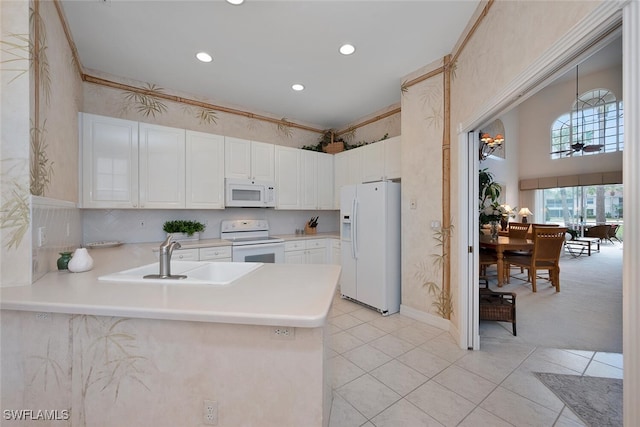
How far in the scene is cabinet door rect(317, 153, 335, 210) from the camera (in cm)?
441

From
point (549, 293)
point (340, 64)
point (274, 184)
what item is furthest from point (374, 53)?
point (549, 293)

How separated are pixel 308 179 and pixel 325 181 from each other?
353mm

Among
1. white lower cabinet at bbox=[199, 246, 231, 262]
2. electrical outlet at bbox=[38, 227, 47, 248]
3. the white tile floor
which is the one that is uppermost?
electrical outlet at bbox=[38, 227, 47, 248]

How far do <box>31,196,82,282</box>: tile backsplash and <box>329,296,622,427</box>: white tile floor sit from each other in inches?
78.4

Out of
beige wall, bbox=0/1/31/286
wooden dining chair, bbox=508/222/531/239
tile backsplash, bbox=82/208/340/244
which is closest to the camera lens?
beige wall, bbox=0/1/31/286

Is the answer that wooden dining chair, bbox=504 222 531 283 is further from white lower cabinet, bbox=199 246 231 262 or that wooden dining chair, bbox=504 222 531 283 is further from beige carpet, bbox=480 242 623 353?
white lower cabinet, bbox=199 246 231 262

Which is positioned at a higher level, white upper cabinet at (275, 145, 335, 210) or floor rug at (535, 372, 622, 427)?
white upper cabinet at (275, 145, 335, 210)

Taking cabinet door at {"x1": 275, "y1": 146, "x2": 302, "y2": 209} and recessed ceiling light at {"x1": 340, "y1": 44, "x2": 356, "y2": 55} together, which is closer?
recessed ceiling light at {"x1": 340, "y1": 44, "x2": 356, "y2": 55}

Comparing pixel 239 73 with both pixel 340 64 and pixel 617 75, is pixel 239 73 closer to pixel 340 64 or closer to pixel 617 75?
pixel 340 64

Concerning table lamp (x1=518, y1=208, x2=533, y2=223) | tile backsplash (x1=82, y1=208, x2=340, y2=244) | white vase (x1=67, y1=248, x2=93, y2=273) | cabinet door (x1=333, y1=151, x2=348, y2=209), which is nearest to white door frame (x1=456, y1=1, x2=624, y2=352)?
cabinet door (x1=333, y1=151, x2=348, y2=209)

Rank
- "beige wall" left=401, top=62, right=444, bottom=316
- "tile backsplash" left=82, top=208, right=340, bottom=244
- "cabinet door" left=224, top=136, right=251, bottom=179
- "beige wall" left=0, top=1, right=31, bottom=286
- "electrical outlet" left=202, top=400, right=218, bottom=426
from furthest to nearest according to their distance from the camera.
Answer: "cabinet door" left=224, top=136, right=251, bottom=179
"tile backsplash" left=82, top=208, right=340, bottom=244
"beige wall" left=401, top=62, right=444, bottom=316
"beige wall" left=0, top=1, right=31, bottom=286
"electrical outlet" left=202, top=400, right=218, bottom=426

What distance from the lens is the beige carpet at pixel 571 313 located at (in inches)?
97.4

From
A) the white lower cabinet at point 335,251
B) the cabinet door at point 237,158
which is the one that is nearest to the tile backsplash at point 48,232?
the cabinet door at point 237,158

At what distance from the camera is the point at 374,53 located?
2.65 meters
